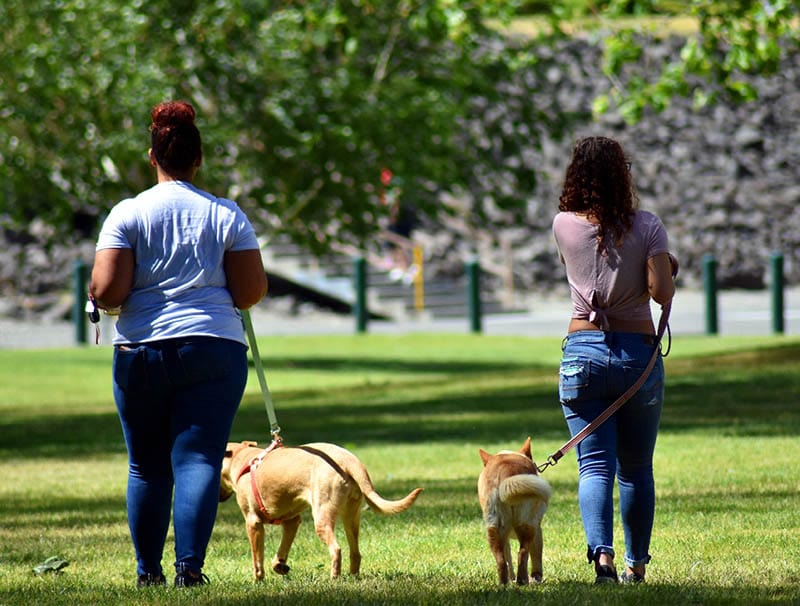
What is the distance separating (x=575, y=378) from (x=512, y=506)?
58cm

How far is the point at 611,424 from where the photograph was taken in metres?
6.37

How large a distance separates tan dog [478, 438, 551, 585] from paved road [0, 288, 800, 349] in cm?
2244

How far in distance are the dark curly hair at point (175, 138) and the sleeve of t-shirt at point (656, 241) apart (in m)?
1.86

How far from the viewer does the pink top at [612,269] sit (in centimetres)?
630

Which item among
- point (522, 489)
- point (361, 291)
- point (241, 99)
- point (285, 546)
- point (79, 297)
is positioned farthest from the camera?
point (361, 291)

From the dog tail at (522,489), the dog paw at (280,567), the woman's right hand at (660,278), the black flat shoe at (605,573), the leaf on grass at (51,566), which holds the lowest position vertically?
the leaf on grass at (51,566)

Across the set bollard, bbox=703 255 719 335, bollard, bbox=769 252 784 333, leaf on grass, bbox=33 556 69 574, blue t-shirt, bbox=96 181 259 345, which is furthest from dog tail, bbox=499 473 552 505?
bollard, bbox=769 252 784 333

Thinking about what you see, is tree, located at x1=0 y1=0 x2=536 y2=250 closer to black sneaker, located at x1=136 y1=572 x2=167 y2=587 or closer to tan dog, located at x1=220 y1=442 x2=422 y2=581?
tan dog, located at x1=220 y1=442 x2=422 y2=581

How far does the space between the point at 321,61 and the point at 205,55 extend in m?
2.83

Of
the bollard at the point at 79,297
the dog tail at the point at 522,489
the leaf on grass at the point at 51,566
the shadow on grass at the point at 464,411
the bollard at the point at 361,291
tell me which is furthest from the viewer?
the bollard at the point at 361,291

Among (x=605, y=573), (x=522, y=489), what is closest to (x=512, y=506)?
(x=522, y=489)

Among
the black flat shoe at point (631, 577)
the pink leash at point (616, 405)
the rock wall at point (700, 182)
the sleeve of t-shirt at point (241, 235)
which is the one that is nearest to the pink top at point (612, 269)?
the pink leash at point (616, 405)

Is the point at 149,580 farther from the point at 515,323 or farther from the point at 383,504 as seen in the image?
the point at 515,323

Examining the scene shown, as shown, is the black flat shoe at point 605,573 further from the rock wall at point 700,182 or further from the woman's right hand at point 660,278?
the rock wall at point 700,182
